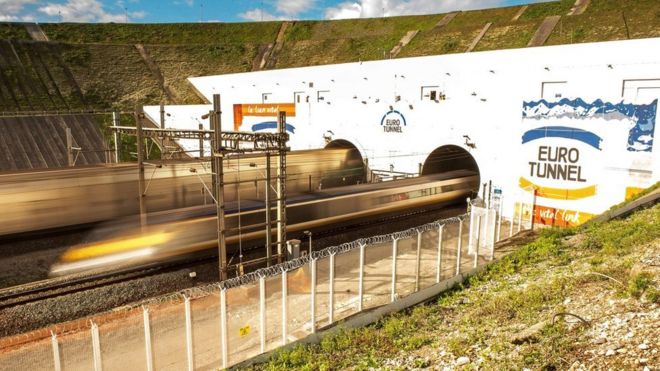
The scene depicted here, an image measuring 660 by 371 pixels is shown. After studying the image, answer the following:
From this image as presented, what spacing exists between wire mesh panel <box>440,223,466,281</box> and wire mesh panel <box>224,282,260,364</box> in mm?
5151

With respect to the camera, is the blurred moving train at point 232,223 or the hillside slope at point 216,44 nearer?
the blurred moving train at point 232,223

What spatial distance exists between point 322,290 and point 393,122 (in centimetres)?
1624

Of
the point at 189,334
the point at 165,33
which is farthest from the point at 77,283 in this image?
the point at 165,33

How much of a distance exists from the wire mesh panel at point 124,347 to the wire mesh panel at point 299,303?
276 cm

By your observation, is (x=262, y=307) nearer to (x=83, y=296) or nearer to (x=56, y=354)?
(x=56, y=354)

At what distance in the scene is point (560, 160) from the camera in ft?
61.3

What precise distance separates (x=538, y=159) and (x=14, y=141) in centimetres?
3592

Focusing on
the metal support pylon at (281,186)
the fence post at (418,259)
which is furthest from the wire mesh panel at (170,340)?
the metal support pylon at (281,186)

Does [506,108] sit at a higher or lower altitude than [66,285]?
higher

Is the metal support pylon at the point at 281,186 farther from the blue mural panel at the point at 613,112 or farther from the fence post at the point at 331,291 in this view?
the blue mural panel at the point at 613,112

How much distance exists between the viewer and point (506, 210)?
20547 millimetres

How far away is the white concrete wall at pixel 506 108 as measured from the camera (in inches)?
661

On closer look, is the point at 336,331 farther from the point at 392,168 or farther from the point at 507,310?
the point at 392,168

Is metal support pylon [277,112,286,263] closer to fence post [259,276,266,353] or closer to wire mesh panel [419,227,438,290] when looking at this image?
wire mesh panel [419,227,438,290]
